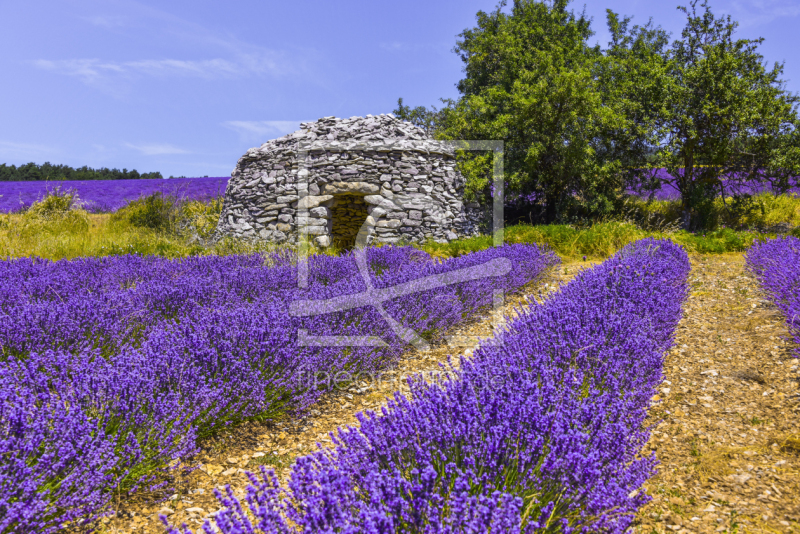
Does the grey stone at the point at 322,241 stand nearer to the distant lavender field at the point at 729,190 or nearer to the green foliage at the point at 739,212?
the green foliage at the point at 739,212

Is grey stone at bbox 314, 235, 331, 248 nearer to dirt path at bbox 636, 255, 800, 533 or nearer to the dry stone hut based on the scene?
the dry stone hut

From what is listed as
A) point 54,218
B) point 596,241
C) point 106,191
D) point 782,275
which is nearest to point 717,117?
point 596,241

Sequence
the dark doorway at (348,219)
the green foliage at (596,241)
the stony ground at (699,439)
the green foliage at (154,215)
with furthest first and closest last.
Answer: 1. the green foliage at (154,215)
2. the dark doorway at (348,219)
3. the green foliage at (596,241)
4. the stony ground at (699,439)

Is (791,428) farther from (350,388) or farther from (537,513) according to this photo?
(350,388)

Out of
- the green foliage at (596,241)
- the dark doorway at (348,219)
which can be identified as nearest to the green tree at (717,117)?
the green foliage at (596,241)

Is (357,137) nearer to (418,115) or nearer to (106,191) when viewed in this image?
(418,115)

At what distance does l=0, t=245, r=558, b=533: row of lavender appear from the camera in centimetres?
157

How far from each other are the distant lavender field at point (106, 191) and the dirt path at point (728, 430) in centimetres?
1181

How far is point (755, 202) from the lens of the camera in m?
9.76

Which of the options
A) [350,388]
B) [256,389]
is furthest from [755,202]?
[256,389]

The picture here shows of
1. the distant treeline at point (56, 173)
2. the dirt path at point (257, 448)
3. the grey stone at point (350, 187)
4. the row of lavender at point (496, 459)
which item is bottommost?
the dirt path at point (257, 448)

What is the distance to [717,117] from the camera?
28.3 feet

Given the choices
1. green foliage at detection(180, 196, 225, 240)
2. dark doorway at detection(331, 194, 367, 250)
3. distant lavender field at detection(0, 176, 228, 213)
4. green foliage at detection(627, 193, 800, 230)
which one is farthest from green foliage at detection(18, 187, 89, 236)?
green foliage at detection(627, 193, 800, 230)

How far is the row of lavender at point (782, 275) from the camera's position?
3193mm
